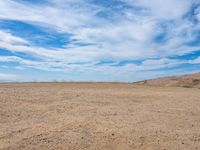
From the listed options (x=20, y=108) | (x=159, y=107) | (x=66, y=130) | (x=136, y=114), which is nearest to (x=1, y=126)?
(x=66, y=130)

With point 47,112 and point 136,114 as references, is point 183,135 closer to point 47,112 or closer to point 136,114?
point 136,114

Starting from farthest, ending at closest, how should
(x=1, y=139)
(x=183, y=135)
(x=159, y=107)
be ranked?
(x=159, y=107), (x=183, y=135), (x=1, y=139)

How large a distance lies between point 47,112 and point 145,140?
4534 millimetres

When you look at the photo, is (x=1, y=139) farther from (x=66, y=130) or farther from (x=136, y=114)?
(x=136, y=114)

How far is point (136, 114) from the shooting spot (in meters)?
10.3

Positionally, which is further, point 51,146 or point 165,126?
point 165,126

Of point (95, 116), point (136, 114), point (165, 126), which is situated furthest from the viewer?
point (136, 114)

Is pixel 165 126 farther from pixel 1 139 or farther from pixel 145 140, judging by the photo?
pixel 1 139

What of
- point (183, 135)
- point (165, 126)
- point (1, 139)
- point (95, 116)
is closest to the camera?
point (1, 139)

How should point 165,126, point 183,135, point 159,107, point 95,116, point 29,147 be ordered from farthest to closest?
point 159,107
point 95,116
point 165,126
point 183,135
point 29,147

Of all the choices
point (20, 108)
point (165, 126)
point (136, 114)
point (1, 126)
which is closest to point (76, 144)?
point (1, 126)

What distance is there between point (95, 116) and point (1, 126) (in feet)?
10.8

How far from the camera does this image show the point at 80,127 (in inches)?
318

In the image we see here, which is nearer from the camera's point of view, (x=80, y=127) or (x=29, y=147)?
(x=29, y=147)
